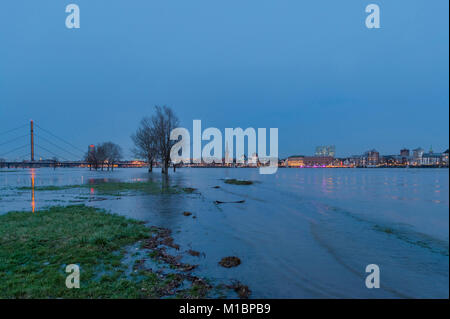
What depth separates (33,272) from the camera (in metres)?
5.99

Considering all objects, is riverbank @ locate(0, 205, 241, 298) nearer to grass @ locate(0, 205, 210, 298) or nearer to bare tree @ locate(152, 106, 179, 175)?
grass @ locate(0, 205, 210, 298)

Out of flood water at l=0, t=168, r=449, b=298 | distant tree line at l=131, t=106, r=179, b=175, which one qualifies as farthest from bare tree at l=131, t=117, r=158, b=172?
flood water at l=0, t=168, r=449, b=298

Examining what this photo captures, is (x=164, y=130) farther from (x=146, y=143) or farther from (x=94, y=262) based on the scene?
(x=94, y=262)

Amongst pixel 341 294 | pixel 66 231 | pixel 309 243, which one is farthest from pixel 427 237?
pixel 66 231

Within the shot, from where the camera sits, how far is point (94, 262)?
6.86m

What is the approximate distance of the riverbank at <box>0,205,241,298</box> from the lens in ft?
17.2

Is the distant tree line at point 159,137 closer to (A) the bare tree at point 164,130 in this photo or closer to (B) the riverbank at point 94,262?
(A) the bare tree at point 164,130

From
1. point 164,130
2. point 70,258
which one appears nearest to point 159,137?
→ point 164,130

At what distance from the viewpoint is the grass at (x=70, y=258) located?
5.20m

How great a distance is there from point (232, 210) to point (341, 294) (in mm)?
11837

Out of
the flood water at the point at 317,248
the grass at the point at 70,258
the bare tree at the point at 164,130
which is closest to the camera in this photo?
the grass at the point at 70,258

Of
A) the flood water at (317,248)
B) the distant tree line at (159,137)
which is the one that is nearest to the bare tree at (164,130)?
the distant tree line at (159,137)

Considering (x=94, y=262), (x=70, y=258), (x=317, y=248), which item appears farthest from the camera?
(x=317, y=248)

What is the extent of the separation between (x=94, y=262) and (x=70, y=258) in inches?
36.3
